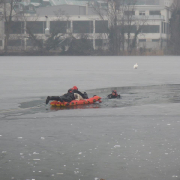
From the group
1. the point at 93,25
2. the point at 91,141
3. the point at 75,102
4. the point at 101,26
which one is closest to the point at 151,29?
the point at 93,25

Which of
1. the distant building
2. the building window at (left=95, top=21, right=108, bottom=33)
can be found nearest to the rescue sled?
the distant building

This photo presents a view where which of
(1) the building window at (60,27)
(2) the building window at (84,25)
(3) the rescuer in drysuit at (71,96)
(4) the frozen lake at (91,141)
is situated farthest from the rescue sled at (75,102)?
(2) the building window at (84,25)

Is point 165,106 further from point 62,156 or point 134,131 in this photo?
point 62,156

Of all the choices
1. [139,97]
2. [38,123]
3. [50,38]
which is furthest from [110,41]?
[38,123]

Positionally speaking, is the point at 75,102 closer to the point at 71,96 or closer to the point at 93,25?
the point at 71,96

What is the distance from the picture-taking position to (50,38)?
9325 cm

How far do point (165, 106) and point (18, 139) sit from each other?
6.61m

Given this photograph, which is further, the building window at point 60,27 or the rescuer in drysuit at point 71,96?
the building window at point 60,27

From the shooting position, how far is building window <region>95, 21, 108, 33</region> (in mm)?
101556

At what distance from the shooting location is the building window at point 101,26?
333 ft

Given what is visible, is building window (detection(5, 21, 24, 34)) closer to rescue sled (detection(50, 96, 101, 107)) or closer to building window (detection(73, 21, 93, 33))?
building window (detection(73, 21, 93, 33))

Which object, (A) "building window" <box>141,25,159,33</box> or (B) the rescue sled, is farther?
(A) "building window" <box>141,25,159,33</box>

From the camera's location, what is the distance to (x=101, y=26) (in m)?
104

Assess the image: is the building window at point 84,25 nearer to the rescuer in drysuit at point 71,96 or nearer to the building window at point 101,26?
the building window at point 101,26
